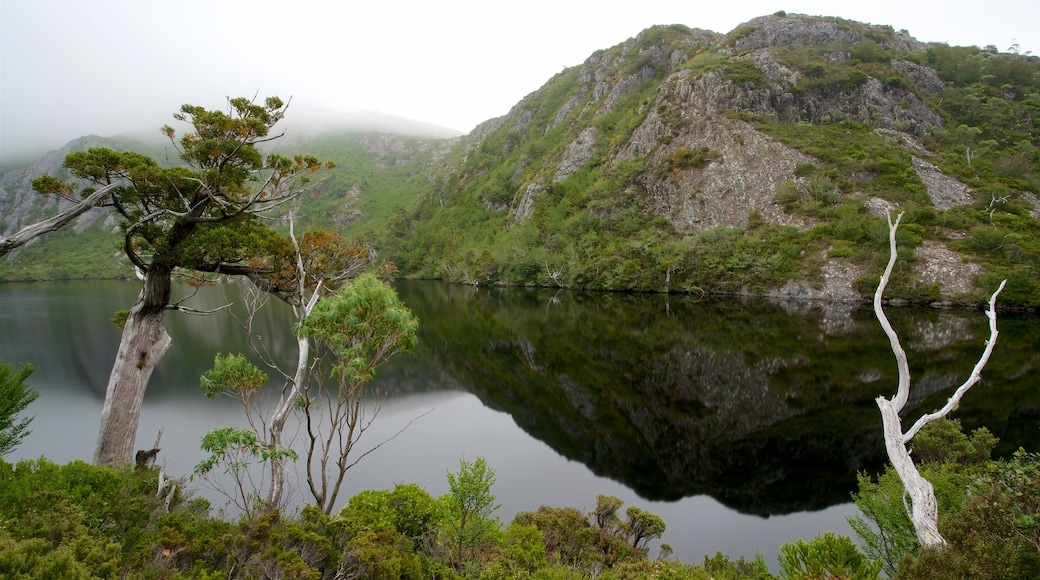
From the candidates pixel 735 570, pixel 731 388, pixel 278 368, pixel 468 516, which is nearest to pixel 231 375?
pixel 278 368

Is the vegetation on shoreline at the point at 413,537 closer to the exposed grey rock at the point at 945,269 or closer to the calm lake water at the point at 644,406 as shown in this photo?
the calm lake water at the point at 644,406

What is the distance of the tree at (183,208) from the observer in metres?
11.1

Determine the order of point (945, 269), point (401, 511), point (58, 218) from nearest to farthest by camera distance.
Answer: point (58, 218) → point (401, 511) → point (945, 269)

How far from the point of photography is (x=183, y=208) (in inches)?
478

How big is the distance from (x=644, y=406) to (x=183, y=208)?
21701 millimetres

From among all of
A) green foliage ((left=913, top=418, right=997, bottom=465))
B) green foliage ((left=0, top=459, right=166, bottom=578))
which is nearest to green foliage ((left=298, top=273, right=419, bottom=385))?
green foliage ((left=0, top=459, right=166, bottom=578))

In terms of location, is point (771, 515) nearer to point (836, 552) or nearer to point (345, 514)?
point (836, 552)

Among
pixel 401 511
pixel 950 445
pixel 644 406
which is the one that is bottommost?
pixel 644 406

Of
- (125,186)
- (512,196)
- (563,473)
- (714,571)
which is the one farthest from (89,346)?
(512,196)

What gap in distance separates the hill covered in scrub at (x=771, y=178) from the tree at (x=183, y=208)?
70.3m

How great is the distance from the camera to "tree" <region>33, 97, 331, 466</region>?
11102 millimetres

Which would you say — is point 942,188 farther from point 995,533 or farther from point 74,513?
point 74,513

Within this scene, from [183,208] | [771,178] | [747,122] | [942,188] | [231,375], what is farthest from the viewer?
[747,122]

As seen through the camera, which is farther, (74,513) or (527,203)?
(527,203)
